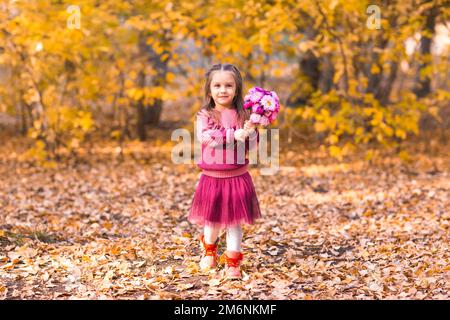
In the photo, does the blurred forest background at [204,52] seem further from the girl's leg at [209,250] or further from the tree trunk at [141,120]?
the girl's leg at [209,250]

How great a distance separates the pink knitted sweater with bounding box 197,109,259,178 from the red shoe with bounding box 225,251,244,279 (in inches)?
25.4

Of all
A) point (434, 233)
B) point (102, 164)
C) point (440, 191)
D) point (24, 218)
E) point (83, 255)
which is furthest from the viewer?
point (102, 164)

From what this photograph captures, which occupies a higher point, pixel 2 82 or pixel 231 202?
pixel 2 82

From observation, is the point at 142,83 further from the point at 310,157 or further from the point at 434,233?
the point at 434,233

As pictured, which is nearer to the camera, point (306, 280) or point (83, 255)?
point (306, 280)

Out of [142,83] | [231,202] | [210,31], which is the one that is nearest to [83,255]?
[231,202]

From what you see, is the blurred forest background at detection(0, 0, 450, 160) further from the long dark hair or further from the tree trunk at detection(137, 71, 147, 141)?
the long dark hair

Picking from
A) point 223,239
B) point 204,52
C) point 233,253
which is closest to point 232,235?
point 233,253

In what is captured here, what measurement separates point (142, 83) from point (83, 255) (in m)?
6.78

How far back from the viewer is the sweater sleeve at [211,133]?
4586 mm

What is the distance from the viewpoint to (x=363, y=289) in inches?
187

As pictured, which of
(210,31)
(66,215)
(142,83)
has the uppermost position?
(210,31)

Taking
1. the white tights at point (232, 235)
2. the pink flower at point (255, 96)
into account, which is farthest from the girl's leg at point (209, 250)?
the pink flower at point (255, 96)

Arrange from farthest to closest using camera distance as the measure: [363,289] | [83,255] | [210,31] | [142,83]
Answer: [142,83] < [210,31] < [83,255] < [363,289]
